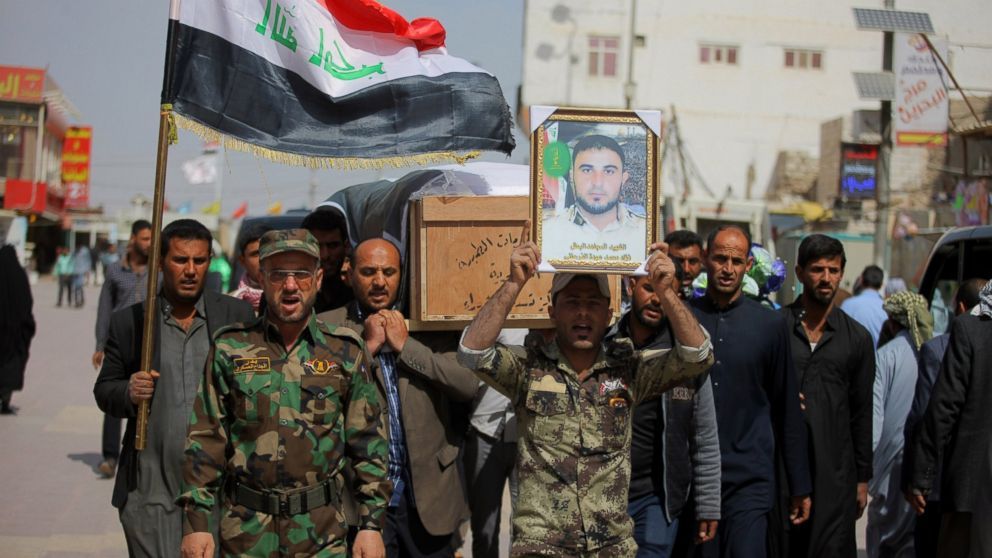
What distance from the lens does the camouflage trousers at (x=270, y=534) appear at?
3863mm

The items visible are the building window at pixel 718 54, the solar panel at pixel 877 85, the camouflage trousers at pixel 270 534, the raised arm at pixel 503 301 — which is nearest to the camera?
the camouflage trousers at pixel 270 534

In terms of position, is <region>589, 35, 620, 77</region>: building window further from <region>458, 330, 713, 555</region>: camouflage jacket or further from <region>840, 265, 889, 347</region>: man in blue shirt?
<region>458, 330, 713, 555</region>: camouflage jacket

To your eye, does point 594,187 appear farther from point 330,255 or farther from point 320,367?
point 330,255

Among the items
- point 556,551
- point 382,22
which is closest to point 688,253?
point 382,22

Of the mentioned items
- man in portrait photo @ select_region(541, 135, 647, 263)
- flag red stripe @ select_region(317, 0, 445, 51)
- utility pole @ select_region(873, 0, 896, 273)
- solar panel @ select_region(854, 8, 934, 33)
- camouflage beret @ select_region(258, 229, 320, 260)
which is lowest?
camouflage beret @ select_region(258, 229, 320, 260)

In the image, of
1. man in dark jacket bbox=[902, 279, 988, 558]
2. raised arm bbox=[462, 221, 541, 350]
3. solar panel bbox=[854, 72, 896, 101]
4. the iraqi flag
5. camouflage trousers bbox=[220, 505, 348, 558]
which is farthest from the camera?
solar panel bbox=[854, 72, 896, 101]

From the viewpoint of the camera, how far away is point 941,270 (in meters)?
9.33

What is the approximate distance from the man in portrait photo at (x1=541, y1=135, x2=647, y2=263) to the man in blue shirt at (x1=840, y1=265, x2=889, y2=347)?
6.69 metres

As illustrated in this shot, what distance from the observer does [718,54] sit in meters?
46.8

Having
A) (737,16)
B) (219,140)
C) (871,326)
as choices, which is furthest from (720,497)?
(737,16)

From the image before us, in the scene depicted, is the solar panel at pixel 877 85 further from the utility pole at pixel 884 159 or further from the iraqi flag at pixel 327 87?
the iraqi flag at pixel 327 87

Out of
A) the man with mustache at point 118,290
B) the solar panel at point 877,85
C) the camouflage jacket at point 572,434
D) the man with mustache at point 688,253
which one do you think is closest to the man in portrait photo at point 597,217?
the camouflage jacket at point 572,434

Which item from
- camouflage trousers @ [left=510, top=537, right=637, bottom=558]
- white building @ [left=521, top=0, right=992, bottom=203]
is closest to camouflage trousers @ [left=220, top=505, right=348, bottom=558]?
camouflage trousers @ [left=510, top=537, right=637, bottom=558]

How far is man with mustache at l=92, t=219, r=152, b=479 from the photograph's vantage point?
9.92 m
